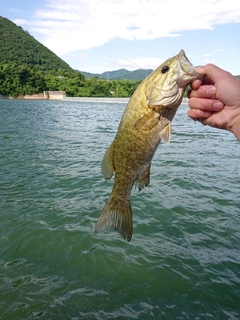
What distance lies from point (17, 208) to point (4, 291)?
10.8 ft

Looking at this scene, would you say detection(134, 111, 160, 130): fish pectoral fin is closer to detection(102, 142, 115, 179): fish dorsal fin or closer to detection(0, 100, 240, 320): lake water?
detection(102, 142, 115, 179): fish dorsal fin

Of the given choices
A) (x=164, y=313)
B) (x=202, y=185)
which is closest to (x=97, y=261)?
(x=164, y=313)

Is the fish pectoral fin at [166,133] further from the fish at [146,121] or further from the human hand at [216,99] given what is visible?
the human hand at [216,99]

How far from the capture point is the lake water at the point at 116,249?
15.0 feet

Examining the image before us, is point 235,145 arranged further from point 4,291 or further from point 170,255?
point 4,291

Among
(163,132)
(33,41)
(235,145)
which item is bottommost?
(235,145)

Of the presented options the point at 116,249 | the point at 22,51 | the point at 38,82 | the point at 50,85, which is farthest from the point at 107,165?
the point at 22,51

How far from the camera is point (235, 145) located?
739 inches

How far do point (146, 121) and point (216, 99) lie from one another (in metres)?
1.04

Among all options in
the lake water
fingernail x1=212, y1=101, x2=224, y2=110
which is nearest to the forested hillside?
the lake water

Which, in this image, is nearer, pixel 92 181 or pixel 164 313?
pixel 164 313

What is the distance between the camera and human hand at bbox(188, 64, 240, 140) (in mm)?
3178

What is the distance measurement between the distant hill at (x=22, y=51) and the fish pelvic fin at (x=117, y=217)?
15418cm

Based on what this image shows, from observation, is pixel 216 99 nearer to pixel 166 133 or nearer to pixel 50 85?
pixel 166 133
